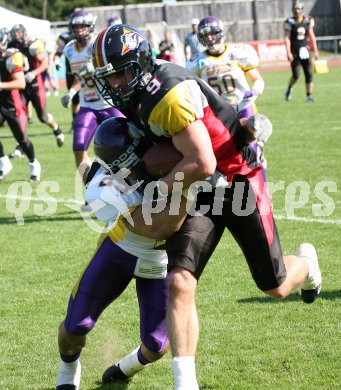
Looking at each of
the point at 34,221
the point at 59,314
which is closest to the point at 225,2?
the point at 34,221

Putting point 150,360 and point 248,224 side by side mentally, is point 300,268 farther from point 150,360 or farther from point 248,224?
point 150,360

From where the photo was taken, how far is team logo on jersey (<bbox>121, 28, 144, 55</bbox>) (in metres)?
3.55

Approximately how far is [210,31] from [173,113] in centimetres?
463

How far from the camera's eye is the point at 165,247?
3.71 m

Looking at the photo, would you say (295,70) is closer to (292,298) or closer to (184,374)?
(292,298)

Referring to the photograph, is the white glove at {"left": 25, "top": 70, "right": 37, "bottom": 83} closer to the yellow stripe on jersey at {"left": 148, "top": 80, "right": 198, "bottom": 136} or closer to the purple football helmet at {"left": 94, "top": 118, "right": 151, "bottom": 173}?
the purple football helmet at {"left": 94, "top": 118, "right": 151, "bottom": 173}

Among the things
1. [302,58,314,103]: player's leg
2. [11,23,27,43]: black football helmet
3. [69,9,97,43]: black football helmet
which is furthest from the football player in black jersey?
[302,58,314,103]: player's leg

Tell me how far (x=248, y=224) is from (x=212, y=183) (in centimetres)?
24

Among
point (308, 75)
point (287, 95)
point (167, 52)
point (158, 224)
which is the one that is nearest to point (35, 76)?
point (167, 52)

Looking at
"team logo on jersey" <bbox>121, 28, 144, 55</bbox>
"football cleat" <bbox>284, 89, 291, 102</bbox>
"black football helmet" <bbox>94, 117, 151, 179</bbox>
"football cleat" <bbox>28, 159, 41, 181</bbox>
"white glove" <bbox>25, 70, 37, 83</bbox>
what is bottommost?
"football cleat" <bbox>284, 89, 291, 102</bbox>

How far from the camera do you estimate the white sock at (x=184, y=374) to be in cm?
330

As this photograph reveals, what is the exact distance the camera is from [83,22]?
8.46 meters

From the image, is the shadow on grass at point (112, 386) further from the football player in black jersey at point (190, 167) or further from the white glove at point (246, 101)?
the white glove at point (246, 101)

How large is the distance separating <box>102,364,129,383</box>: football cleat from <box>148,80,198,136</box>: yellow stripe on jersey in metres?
1.22
